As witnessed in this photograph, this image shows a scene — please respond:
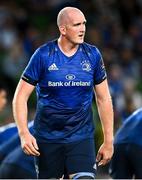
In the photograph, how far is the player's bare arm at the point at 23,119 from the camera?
20.7ft

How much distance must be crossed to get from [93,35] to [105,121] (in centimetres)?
805

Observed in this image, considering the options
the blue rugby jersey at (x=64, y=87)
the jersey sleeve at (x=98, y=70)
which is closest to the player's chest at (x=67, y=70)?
the blue rugby jersey at (x=64, y=87)

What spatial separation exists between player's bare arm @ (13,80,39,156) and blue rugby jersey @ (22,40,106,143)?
0.08 metres

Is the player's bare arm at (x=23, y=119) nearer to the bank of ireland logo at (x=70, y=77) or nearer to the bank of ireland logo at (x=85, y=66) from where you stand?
the bank of ireland logo at (x=70, y=77)

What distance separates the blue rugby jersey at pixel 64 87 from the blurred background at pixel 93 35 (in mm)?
5574

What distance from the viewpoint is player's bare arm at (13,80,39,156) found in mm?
6312

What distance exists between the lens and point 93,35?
47.8 ft

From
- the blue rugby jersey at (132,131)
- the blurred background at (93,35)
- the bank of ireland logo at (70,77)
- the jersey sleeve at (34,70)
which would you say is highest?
the jersey sleeve at (34,70)

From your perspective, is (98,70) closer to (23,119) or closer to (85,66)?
(85,66)

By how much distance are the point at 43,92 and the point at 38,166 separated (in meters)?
0.71

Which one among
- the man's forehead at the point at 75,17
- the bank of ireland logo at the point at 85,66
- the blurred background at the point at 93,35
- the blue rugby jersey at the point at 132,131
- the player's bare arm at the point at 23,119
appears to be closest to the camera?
the player's bare arm at the point at 23,119

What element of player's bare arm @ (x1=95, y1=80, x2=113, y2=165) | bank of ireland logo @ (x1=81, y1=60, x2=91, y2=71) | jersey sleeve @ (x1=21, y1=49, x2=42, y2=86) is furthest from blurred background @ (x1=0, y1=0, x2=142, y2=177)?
jersey sleeve @ (x1=21, y1=49, x2=42, y2=86)

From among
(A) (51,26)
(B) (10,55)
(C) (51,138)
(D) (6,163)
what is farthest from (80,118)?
(A) (51,26)

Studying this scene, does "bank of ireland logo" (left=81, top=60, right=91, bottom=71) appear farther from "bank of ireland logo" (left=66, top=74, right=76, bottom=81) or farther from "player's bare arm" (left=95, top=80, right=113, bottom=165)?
"player's bare arm" (left=95, top=80, right=113, bottom=165)
